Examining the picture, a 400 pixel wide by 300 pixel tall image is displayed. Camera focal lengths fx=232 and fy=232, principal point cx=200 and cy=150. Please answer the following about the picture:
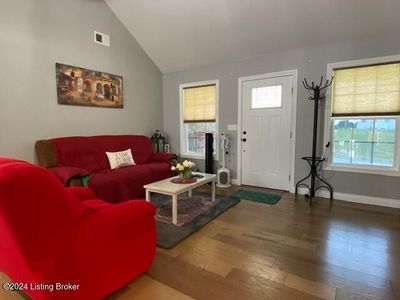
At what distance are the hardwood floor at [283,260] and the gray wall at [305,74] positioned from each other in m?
0.48

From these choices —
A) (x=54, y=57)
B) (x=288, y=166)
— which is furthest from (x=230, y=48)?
(x=54, y=57)

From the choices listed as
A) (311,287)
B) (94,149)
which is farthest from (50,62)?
(311,287)

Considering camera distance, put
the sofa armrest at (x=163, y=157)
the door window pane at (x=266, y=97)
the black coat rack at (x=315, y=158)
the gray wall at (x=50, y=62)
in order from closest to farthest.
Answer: the gray wall at (x=50, y=62) → the black coat rack at (x=315, y=158) → the door window pane at (x=266, y=97) → the sofa armrest at (x=163, y=157)

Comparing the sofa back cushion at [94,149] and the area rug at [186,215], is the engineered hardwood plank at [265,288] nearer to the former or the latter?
the area rug at [186,215]

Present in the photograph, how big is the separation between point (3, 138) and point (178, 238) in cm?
255

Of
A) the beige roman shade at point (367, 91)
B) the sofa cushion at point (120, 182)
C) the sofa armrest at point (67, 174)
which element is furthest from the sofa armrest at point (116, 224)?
the beige roman shade at point (367, 91)

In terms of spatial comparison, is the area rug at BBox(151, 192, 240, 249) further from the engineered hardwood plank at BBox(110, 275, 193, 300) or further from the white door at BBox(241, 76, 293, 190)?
the white door at BBox(241, 76, 293, 190)

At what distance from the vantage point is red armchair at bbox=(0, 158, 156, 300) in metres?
1.05

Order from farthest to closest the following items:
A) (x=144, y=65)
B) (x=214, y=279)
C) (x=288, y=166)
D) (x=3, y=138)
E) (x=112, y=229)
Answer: (x=144, y=65)
(x=288, y=166)
(x=3, y=138)
(x=214, y=279)
(x=112, y=229)

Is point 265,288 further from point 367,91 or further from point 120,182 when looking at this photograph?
point 367,91

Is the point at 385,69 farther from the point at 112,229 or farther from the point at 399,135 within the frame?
the point at 112,229

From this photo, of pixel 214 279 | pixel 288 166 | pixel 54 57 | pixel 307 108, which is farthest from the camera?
pixel 288 166

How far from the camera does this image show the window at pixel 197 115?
471cm

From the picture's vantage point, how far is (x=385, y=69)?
124 inches
